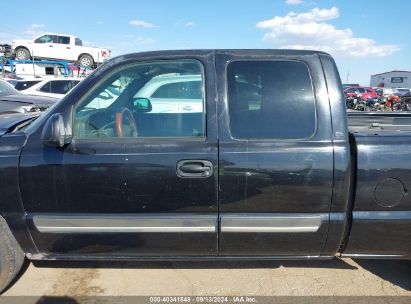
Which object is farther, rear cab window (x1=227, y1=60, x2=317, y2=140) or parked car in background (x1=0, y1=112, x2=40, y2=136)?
parked car in background (x1=0, y1=112, x2=40, y2=136)

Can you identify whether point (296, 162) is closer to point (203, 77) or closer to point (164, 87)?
point (203, 77)

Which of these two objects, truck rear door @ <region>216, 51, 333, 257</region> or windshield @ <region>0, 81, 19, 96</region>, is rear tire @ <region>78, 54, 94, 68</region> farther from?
truck rear door @ <region>216, 51, 333, 257</region>

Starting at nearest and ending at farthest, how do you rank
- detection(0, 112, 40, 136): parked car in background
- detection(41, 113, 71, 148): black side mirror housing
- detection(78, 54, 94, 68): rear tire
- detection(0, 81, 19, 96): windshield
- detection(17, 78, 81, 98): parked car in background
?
detection(41, 113, 71, 148): black side mirror housing
detection(0, 112, 40, 136): parked car in background
detection(0, 81, 19, 96): windshield
detection(17, 78, 81, 98): parked car in background
detection(78, 54, 94, 68): rear tire

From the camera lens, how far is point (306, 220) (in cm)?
250

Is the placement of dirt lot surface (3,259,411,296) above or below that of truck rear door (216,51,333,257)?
below

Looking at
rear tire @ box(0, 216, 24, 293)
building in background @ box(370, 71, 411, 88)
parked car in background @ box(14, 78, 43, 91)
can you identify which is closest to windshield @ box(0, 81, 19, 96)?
parked car in background @ box(14, 78, 43, 91)

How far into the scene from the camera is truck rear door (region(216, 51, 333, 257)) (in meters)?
2.43

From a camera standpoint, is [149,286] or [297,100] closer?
[297,100]

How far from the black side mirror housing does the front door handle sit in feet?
2.53

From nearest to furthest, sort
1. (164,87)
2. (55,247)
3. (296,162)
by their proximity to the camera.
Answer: (296,162) < (55,247) < (164,87)

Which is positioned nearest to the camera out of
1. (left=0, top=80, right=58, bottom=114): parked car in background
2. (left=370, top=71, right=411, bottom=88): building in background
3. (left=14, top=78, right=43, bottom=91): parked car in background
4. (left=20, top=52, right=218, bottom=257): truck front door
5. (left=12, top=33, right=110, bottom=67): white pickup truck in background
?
(left=20, top=52, right=218, bottom=257): truck front door

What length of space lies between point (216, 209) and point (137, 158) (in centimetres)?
63

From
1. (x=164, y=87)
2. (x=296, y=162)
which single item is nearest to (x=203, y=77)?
(x=164, y=87)

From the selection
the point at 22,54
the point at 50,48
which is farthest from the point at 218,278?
the point at 22,54
